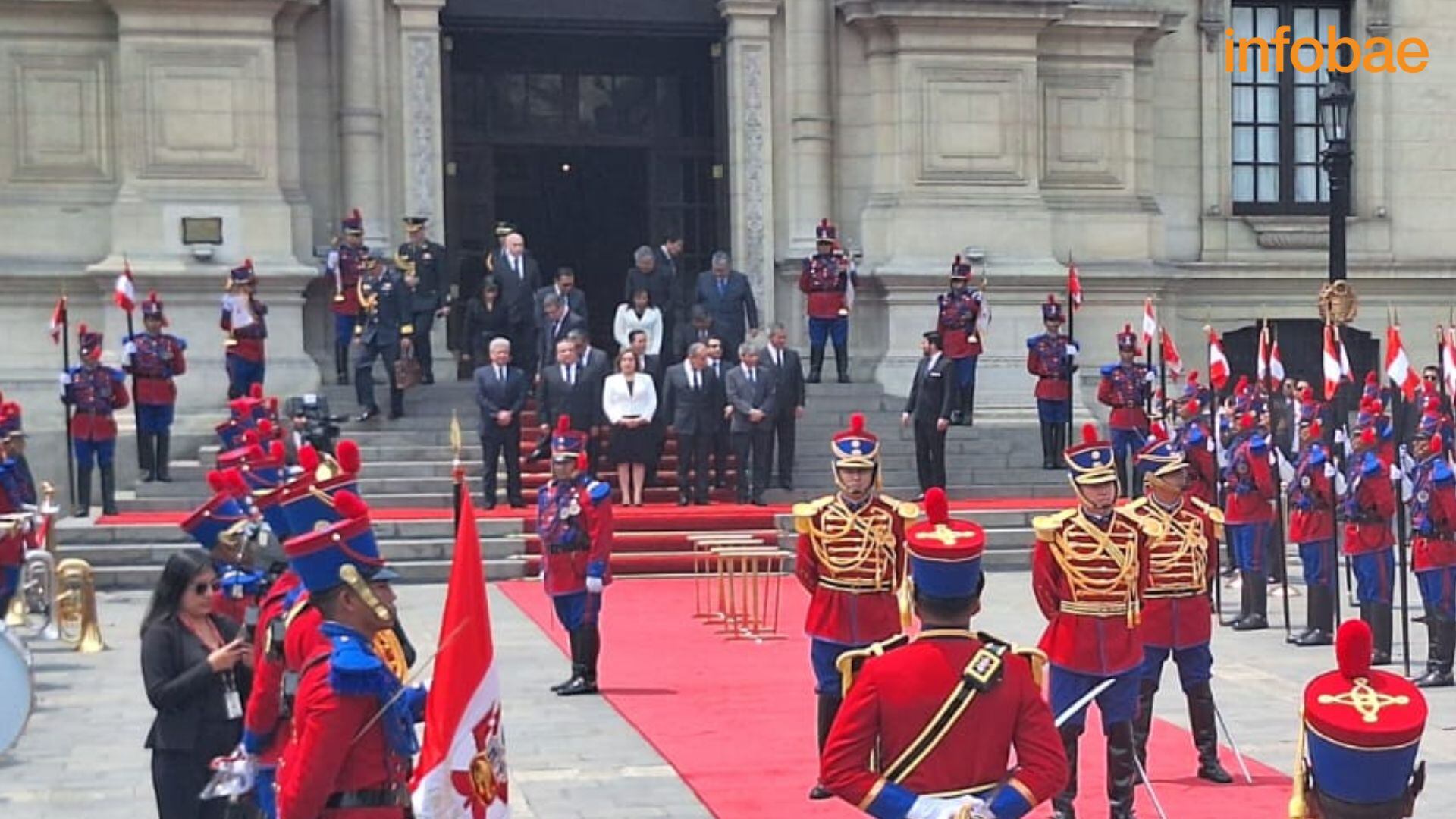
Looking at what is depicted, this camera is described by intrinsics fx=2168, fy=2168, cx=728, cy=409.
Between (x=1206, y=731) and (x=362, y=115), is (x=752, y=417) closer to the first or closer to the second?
(x=362, y=115)

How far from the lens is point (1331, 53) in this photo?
31391mm

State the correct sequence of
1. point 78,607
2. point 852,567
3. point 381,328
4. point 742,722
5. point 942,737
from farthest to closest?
point 381,328
point 78,607
point 742,722
point 852,567
point 942,737

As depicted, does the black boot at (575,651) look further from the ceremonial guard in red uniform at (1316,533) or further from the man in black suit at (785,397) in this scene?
the man in black suit at (785,397)

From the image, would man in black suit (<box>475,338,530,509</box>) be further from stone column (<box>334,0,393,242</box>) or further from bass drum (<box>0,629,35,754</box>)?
bass drum (<box>0,629,35,754</box>)

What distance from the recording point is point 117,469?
81.7ft

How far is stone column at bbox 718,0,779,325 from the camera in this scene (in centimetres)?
2914

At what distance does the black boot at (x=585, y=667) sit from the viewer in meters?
15.2

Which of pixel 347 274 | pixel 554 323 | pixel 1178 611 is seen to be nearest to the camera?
pixel 1178 611

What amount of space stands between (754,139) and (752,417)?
680cm

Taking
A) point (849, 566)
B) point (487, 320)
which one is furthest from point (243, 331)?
point (849, 566)

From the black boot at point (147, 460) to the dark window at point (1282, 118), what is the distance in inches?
627

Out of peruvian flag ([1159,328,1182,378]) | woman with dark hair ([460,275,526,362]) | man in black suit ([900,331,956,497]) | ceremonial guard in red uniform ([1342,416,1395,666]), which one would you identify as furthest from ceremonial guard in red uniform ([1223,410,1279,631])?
woman with dark hair ([460,275,526,362])

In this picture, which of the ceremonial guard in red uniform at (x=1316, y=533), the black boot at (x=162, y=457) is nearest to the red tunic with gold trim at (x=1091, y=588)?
the ceremonial guard in red uniform at (x=1316, y=533)

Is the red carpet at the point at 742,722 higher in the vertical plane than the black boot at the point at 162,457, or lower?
lower
